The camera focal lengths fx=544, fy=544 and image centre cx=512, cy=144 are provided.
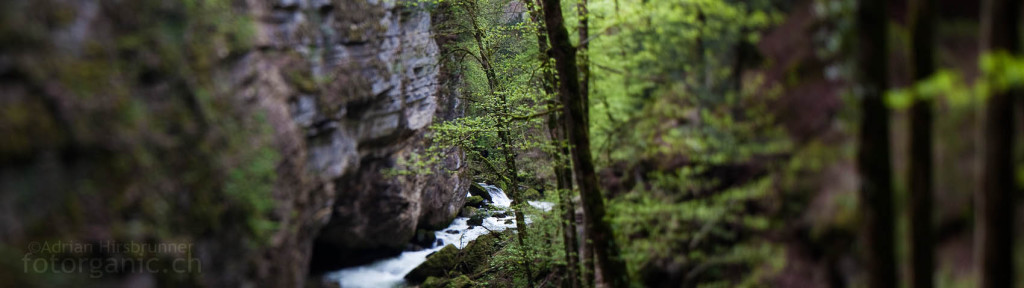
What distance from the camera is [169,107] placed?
5.24 m

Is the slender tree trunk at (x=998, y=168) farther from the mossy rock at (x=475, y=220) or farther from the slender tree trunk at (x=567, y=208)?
the mossy rock at (x=475, y=220)

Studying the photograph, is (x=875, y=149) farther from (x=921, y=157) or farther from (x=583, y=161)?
(x=583, y=161)

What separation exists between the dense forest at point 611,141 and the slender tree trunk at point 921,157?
0.5 inches

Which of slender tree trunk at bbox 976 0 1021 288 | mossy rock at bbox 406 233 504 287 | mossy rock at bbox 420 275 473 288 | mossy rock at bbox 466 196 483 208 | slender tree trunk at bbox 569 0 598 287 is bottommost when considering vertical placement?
mossy rock at bbox 420 275 473 288

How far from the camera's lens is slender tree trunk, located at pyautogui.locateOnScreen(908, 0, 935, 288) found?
3326 mm

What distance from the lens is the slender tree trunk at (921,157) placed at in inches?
131

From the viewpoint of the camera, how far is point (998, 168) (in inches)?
119

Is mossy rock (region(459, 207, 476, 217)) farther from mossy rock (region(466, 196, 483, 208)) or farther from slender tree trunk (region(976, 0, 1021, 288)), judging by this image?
slender tree trunk (region(976, 0, 1021, 288))

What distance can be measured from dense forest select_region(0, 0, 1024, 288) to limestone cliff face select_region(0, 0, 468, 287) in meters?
0.02

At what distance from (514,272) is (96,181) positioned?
30.1 feet

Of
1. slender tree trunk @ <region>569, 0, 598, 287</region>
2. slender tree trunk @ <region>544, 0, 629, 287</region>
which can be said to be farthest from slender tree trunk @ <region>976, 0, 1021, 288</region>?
slender tree trunk @ <region>569, 0, 598, 287</region>

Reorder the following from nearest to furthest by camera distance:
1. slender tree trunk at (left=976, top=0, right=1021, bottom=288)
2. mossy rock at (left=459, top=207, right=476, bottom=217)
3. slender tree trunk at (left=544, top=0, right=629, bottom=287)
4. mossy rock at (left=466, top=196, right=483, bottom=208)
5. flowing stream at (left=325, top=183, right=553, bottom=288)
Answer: slender tree trunk at (left=976, top=0, right=1021, bottom=288), slender tree trunk at (left=544, top=0, right=629, bottom=287), flowing stream at (left=325, top=183, right=553, bottom=288), mossy rock at (left=459, top=207, right=476, bottom=217), mossy rock at (left=466, top=196, right=483, bottom=208)

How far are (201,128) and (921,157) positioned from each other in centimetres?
614

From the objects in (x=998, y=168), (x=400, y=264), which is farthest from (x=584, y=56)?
(x=400, y=264)
